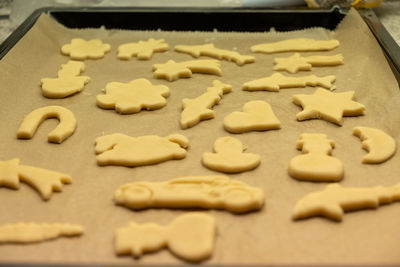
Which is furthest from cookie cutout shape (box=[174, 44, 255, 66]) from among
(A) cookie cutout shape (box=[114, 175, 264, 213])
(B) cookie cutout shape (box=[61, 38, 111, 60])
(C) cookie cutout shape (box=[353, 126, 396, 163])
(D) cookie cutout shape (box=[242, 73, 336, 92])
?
(A) cookie cutout shape (box=[114, 175, 264, 213])

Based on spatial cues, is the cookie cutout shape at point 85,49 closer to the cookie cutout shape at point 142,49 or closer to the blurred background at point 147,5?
the cookie cutout shape at point 142,49

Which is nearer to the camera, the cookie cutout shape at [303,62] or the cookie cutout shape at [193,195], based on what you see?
the cookie cutout shape at [193,195]

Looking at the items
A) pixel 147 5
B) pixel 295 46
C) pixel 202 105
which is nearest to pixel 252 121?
pixel 202 105

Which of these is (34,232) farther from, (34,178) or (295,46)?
(295,46)

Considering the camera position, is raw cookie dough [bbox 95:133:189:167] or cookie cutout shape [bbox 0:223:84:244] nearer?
cookie cutout shape [bbox 0:223:84:244]

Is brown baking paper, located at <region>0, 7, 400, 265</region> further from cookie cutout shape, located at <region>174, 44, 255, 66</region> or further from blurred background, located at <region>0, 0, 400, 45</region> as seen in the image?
blurred background, located at <region>0, 0, 400, 45</region>

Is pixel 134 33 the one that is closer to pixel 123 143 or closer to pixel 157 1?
pixel 157 1

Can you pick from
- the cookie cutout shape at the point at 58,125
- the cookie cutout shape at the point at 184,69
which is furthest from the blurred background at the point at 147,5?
the cookie cutout shape at the point at 58,125

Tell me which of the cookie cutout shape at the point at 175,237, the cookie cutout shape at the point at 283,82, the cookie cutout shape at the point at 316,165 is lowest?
the cookie cutout shape at the point at 175,237
